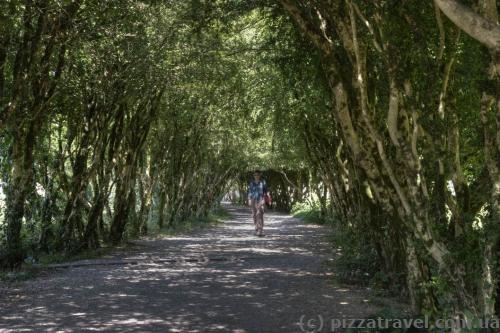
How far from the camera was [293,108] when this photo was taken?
17297 mm

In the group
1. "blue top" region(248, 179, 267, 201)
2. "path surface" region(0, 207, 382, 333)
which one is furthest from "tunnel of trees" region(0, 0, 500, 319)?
"blue top" region(248, 179, 267, 201)

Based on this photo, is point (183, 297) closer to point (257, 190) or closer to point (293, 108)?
point (293, 108)

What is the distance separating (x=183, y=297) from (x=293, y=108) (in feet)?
32.3

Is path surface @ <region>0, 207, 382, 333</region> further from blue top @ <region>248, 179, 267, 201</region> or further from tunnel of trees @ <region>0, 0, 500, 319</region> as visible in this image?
blue top @ <region>248, 179, 267, 201</region>

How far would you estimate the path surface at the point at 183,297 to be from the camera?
6754 millimetres

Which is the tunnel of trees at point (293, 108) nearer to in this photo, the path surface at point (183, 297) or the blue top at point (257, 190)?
the path surface at point (183, 297)

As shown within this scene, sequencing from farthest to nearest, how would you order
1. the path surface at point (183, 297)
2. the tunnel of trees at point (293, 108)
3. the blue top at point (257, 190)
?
the blue top at point (257, 190) → the path surface at point (183, 297) → the tunnel of trees at point (293, 108)

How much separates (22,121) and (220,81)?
8433mm

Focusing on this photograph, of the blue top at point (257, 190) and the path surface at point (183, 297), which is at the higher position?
the blue top at point (257, 190)

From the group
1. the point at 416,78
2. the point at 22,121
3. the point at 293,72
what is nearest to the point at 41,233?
the point at 22,121

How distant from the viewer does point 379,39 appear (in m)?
6.27

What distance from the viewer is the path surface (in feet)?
22.2

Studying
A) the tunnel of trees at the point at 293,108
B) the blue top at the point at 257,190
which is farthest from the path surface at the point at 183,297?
the blue top at the point at 257,190

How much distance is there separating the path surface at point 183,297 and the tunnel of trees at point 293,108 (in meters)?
1.19
